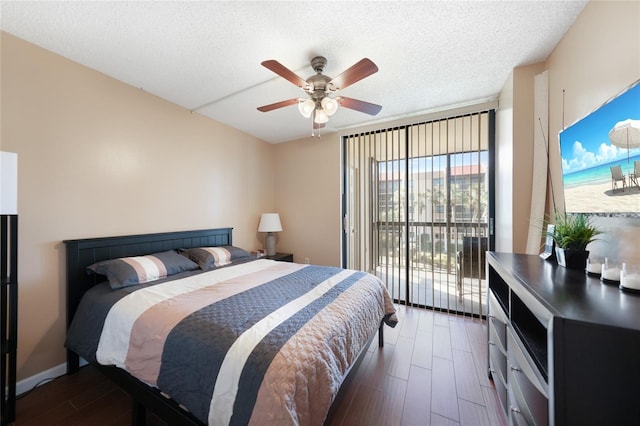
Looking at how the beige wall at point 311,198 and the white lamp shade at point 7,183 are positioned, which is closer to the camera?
the white lamp shade at point 7,183

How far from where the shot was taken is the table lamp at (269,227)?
3.78 m

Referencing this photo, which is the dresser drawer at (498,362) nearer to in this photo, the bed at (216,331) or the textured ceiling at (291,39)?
the bed at (216,331)

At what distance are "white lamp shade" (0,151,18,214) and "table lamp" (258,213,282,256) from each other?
253 cm

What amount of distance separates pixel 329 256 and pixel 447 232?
1714mm

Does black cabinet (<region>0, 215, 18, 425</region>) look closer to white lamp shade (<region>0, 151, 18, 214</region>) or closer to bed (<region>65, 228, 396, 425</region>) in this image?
white lamp shade (<region>0, 151, 18, 214</region>)

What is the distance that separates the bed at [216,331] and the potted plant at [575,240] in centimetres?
122

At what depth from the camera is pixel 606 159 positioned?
3.92ft

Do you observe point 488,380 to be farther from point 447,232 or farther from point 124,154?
point 124,154

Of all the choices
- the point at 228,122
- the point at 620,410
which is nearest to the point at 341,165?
the point at 228,122

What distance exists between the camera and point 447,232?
3.06m

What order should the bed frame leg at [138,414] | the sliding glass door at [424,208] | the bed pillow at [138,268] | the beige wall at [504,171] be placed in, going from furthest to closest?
the sliding glass door at [424,208]
the beige wall at [504,171]
the bed pillow at [138,268]
the bed frame leg at [138,414]

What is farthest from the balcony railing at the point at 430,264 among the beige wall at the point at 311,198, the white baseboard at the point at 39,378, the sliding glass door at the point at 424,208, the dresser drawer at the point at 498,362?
the white baseboard at the point at 39,378

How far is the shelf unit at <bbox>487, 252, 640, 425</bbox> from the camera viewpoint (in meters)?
0.68

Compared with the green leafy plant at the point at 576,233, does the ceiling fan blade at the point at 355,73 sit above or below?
above
